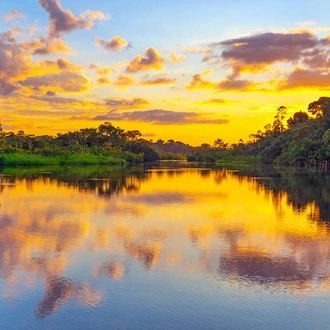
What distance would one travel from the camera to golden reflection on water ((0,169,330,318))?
22.1ft

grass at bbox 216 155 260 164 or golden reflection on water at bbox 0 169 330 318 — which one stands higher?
grass at bbox 216 155 260 164

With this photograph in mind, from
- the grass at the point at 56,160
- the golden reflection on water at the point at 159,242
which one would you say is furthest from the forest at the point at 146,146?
the golden reflection on water at the point at 159,242

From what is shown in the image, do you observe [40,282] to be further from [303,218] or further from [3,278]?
A: [303,218]

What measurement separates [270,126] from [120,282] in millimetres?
77379

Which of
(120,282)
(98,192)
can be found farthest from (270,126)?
(120,282)

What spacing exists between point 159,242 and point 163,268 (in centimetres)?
197

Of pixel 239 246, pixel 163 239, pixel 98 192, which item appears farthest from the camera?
pixel 98 192

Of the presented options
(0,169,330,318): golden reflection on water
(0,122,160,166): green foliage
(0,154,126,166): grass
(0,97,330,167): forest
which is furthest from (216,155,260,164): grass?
(0,169,330,318): golden reflection on water

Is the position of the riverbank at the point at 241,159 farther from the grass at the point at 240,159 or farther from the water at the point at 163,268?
the water at the point at 163,268

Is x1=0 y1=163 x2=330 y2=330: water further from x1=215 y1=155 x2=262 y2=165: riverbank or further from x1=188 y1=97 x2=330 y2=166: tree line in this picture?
x1=215 y1=155 x2=262 y2=165: riverbank

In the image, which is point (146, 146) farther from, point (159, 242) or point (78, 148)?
point (159, 242)

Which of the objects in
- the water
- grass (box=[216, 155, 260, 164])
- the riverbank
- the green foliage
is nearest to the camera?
the water

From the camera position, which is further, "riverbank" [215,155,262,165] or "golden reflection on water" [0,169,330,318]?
"riverbank" [215,155,262,165]

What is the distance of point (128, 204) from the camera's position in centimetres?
1545
